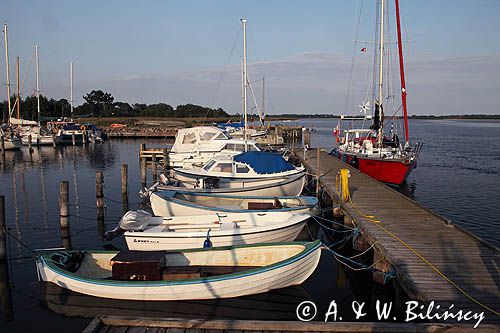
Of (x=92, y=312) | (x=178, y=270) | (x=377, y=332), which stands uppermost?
(x=377, y=332)

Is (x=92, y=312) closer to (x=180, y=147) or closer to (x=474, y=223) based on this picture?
(x=474, y=223)

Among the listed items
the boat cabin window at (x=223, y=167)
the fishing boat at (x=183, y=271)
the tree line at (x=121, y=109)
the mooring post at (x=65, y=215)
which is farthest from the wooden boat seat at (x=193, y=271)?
the tree line at (x=121, y=109)

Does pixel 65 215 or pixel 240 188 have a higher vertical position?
pixel 240 188

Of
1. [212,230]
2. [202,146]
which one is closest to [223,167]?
[212,230]

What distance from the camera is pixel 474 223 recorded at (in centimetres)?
1750

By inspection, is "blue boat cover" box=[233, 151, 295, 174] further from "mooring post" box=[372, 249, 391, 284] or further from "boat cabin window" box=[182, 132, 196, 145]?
"boat cabin window" box=[182, 132, 196, 145]

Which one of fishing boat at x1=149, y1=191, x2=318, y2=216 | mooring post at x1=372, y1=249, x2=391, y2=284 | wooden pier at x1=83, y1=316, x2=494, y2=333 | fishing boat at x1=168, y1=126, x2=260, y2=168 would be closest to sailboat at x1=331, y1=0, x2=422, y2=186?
fishing boat at x1=168, y1=126, x2=260, y2=168

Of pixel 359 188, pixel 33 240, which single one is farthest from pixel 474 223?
pixel 33 240

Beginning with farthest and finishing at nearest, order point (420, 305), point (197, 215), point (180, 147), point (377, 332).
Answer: point (180, 147) → point (197, 215) → point (420, 305) → point (377, 332)

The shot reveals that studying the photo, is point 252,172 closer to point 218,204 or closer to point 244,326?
point 218,204

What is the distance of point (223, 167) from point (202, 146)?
7.87 m

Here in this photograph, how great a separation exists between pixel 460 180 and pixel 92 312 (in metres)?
27.2

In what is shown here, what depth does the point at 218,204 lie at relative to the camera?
16.1 metres

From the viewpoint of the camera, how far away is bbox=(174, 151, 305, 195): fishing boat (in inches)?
716
